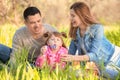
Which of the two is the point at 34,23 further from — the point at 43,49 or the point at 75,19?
the point at 75,19

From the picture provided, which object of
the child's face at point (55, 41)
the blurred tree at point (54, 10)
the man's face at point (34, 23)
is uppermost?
the man's face at point (34, 23)

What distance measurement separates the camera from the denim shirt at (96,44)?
434 cm

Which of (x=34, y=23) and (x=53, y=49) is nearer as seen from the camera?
(x=53, y=49)

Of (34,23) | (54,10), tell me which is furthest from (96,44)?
A: (54,10)

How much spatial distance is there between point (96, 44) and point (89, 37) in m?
0.17

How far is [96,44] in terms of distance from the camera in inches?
173

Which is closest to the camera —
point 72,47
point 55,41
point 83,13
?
point 83,13

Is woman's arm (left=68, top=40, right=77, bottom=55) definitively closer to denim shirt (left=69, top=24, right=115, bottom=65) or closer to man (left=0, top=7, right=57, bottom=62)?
denim shirt (left=69, top=24, right=115, bottom=65)

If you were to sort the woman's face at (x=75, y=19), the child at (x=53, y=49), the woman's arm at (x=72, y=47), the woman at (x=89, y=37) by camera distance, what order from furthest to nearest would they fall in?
1. the woman's arm at (x=72, y=47)
2. the child at (x=53, y=49)
3. the woman's face at (x=75, y=19)
4. the woman at (x=89, y=37)

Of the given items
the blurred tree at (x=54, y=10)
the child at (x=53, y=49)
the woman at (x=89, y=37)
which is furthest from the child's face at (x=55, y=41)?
the blurred tree at (x=54, y=10)

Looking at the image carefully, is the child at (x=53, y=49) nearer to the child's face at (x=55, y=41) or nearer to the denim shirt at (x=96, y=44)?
the child's face at (x=55, y=41)

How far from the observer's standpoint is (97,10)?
87.1 ft

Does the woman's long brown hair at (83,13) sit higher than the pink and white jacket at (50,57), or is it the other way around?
the woman's long brown hair at (83,13)

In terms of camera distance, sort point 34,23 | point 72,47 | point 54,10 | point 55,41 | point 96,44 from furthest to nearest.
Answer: point 54,10, point 72,47, point 34,23, point 55,41, point 96,44
